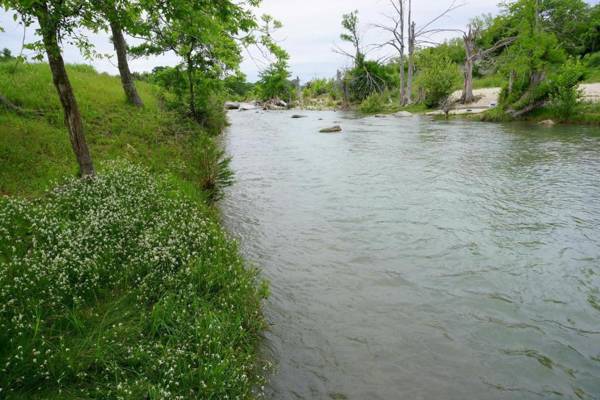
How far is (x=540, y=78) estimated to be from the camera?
26.4m

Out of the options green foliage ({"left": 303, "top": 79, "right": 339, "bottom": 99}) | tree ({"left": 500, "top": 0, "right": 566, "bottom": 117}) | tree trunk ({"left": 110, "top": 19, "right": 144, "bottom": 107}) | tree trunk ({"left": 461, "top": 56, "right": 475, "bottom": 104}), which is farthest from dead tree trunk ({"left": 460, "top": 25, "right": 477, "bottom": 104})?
green foliage ({"left": 303, "top": 79, "right": 339, "bottom": 99})

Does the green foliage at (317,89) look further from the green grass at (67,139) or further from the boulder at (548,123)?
the green grass at (67,139)

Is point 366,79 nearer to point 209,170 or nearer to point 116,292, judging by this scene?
point 209,170

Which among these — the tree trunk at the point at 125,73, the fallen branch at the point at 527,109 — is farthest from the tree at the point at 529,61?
the tree trunk at the point at 125,73

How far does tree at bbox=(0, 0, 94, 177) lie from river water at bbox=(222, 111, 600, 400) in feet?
11.7

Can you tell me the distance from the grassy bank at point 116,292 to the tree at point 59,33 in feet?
2.19

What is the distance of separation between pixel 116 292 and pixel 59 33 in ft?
14.8

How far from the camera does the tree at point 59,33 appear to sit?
5.49 metres

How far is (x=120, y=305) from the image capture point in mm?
4391

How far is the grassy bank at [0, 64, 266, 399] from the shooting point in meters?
3.41

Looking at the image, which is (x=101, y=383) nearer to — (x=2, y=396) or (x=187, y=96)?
(x=2, y=396)

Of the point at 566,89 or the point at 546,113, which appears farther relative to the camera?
the point at 546,113

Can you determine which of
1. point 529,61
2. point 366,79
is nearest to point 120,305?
point 529,61

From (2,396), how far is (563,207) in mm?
11046
